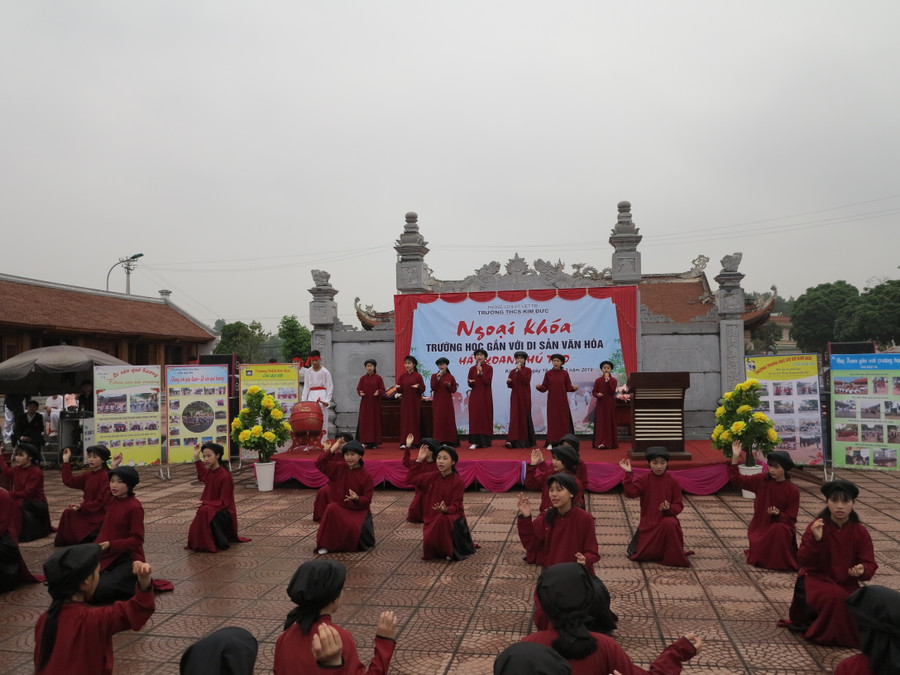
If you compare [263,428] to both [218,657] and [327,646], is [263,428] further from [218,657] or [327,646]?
[218,657]

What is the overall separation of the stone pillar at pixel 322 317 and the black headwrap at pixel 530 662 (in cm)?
1110

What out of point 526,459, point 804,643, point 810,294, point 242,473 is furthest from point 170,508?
point 810,294

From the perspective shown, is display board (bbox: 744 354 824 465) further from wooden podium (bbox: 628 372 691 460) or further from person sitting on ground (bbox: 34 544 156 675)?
person sitting on ground (bbox: 34 544 156 675)

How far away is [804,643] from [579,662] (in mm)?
2619

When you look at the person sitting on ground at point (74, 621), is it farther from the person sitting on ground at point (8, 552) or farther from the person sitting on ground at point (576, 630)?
the person sitting on ground at point (8, 552)

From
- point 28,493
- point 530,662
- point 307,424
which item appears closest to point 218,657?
point 530,662

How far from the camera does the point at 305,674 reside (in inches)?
97.3

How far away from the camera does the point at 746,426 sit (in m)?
8.23

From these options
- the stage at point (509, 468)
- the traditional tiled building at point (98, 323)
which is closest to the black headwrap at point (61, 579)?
the stage at point (509, 468)

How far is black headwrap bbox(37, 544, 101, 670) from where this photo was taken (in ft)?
9.43

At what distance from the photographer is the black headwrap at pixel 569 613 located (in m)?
2.35

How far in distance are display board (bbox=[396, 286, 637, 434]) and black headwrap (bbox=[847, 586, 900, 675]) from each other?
350 inches

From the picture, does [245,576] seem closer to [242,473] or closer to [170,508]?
[170,508]

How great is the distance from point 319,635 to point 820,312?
143 feet
